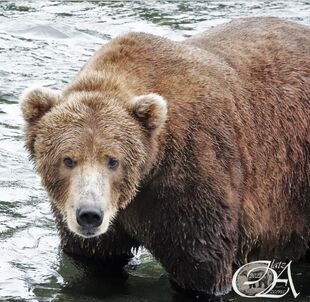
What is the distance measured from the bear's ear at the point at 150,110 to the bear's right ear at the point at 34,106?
594 mm

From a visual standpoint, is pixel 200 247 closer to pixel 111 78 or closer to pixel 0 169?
pixel 111 78

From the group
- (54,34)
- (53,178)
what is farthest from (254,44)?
(54,34)

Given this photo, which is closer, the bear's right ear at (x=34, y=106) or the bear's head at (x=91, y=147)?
the bear's head at (x=91, y=147)

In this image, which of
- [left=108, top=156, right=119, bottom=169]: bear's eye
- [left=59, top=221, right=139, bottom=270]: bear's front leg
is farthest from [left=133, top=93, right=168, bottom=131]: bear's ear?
[left=59, top=221, right=139, bottom=270]: bear's front leg

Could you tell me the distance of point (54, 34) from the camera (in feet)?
55.4

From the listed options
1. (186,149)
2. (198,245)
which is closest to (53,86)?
(198,245)

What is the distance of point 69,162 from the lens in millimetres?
7395

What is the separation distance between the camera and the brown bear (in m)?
7.46

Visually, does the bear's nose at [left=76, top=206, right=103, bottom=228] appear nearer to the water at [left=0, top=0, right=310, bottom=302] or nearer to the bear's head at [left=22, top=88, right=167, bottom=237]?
the bear's head at [left=22, top=88, right=167, bottom=237]

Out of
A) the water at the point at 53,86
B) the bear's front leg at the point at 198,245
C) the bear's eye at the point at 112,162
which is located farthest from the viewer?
the water at the point at 53,86

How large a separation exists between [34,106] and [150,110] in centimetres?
87

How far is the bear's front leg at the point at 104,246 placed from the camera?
860 centimetres

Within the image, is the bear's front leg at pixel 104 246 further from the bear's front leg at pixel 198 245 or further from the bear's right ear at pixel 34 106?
the bear's right ear at pixel 34 106

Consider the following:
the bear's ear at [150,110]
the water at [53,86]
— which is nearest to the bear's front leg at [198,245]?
the water at [53,86]
